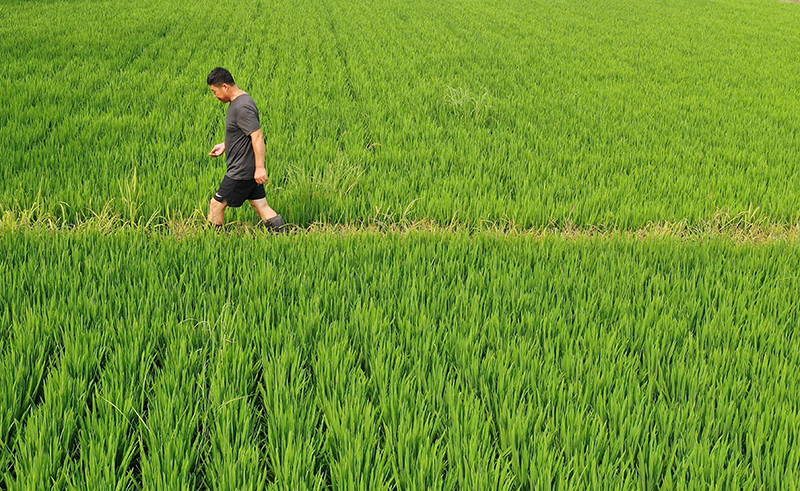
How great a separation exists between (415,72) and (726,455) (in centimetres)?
737

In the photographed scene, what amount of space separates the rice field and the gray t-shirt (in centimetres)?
45

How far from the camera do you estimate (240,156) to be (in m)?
3.26

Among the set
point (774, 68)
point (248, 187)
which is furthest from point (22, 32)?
point (774, 68)

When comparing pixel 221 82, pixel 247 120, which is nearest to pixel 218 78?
pixel 221 82

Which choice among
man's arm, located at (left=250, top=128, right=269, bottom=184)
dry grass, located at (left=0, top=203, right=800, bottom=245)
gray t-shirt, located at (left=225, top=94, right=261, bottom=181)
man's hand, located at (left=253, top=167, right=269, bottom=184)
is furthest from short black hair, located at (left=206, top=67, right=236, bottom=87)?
dry grass, located at (left=0, top=203, right=800, bottom=245)

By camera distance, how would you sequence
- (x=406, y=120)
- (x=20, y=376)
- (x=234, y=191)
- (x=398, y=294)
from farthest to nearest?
1. (x=406, y=120)
2. (x=234, y=191)
3. (x=398, y=294)
4. (x=20, y=376)

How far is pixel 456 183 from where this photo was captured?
4117 millimetres

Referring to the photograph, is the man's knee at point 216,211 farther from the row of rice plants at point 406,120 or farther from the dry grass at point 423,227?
the row of rice plants at point 406,120

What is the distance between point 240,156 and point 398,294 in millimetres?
1543

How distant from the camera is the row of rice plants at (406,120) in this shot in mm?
3834

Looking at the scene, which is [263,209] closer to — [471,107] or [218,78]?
[218,78]

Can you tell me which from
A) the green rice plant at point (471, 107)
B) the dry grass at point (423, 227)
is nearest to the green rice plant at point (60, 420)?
the dry grass at point (423, 227)

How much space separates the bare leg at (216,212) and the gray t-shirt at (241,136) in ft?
0.66

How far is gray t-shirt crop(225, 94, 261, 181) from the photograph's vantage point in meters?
3.16
